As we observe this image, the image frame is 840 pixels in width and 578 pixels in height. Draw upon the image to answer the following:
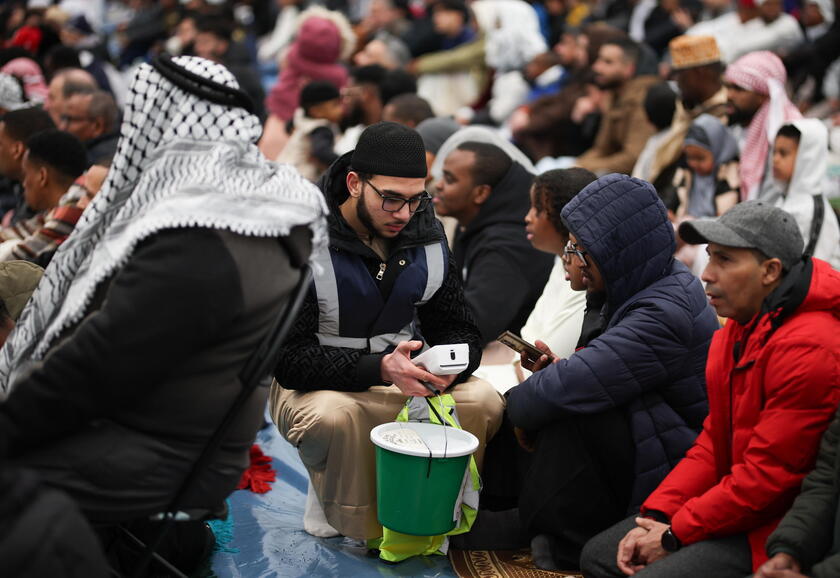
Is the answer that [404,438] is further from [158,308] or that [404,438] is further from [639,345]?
[158,308]

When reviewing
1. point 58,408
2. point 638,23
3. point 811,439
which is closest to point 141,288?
point 58,408

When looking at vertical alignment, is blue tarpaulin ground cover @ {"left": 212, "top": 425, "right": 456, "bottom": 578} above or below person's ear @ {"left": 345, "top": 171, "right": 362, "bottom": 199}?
below

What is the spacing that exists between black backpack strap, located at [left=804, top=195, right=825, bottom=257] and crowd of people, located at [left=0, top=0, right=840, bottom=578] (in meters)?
0.01

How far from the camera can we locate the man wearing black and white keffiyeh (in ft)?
7.35

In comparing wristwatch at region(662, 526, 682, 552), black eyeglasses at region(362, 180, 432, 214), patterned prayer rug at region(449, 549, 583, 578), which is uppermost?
black eyeglasses at region(362, 180, 432, 214)

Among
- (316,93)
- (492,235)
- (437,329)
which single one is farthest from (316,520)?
(316,93)

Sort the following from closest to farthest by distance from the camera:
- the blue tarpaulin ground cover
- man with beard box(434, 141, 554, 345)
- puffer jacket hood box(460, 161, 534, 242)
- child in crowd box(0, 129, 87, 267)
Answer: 1. the blue tarpaulin ground cover
2. man with beard box(434, 141, 554, 345)
3. puffer jacket hood box(460, 161, 534, 242)
4. child in crowd box(0, 129, 87, 267)

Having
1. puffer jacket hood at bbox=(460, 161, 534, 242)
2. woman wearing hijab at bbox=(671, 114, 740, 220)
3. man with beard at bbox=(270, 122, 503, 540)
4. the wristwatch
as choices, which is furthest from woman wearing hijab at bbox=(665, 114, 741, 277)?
the wristwatch

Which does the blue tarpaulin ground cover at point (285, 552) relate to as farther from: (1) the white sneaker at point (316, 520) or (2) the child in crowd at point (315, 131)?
(2) the child in crowd at point (315, 131)

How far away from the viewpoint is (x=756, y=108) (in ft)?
20.6

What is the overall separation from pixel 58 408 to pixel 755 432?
6.01ft

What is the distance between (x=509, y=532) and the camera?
3.71 m

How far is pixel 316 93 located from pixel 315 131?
1.51 feet

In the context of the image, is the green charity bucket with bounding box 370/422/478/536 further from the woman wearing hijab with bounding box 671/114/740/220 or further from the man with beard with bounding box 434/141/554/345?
the woman wearing hijab with bounding box 671/114/740/220
